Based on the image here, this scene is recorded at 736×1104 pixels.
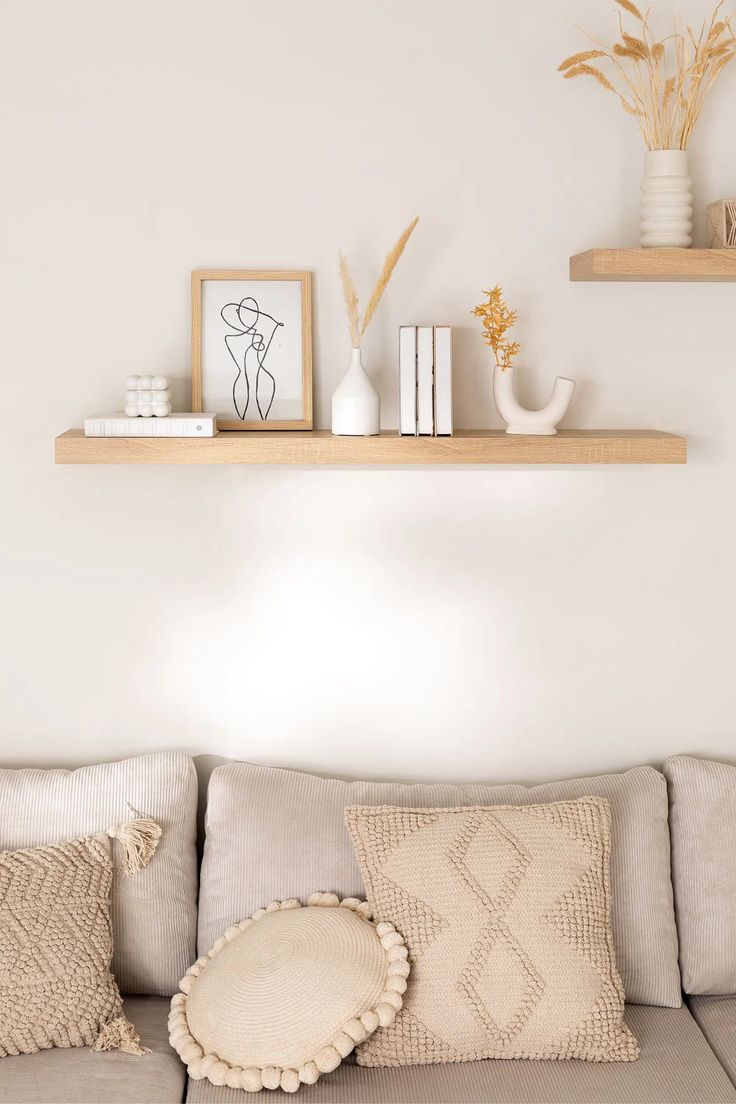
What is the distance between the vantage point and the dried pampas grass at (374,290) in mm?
1816

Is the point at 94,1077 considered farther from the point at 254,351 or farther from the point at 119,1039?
the point at 254,351

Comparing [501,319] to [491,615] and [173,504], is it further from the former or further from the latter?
[173,504]

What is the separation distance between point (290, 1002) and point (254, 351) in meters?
1.16

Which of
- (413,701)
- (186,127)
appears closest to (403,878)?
(413,701)

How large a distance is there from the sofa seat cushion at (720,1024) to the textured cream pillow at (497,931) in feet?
0.51

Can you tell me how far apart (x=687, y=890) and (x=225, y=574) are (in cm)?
107

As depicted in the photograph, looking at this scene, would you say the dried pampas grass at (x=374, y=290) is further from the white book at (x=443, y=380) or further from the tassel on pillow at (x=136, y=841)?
the tassel on pillow at (x=136, y=841)

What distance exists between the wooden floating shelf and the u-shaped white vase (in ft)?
0.15

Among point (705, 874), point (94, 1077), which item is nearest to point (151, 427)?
point (94, 1077)

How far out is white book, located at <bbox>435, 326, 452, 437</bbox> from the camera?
1822 millimetres

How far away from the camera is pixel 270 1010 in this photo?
5.23 ft

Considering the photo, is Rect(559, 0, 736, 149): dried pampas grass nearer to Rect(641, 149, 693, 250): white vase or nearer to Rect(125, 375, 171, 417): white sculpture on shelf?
Rect(641, 149, 693, 250): white vase

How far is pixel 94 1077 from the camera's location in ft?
5.21

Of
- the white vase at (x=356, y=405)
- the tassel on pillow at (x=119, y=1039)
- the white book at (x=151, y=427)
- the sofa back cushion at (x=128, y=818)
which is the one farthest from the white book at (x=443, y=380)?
the tassel on pillow at (x=119, y=1039)
